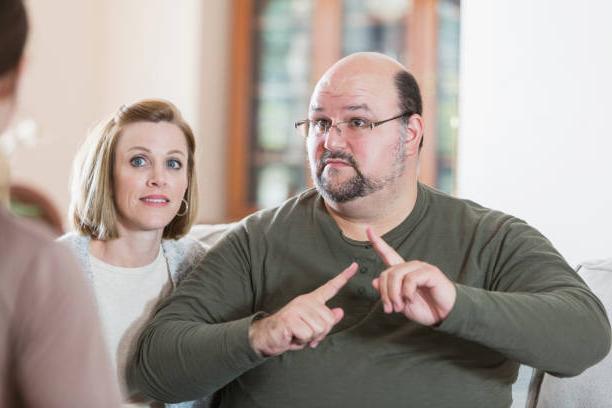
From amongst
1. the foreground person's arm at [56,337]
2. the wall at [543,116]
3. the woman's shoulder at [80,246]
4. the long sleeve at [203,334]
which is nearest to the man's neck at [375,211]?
the long sleeve at [203,334]

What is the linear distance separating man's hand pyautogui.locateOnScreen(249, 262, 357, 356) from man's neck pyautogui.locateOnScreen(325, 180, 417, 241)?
1.10 feet

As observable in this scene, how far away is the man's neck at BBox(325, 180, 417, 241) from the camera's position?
1876mm

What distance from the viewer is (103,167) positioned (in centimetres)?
194

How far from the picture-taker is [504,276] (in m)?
1.75

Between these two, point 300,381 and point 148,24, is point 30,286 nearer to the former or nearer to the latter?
point 300,381

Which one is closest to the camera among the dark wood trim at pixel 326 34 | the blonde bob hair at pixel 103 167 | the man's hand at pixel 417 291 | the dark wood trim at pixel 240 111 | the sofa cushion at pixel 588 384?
the man's hand at pixel 417 291

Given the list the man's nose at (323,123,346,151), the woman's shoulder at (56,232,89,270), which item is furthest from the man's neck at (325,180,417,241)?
the woman's shoulder at (56,232,89,270)

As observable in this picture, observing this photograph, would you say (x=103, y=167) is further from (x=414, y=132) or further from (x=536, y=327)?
(x=536, y=327)

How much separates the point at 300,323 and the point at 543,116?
1509 millimetres

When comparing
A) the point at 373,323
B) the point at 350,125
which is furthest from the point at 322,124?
the point at 373,323

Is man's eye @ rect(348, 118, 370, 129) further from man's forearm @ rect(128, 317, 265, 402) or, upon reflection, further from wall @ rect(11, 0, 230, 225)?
wall @ rect(11, 0, 230, 225)

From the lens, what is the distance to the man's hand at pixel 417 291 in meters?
1.47

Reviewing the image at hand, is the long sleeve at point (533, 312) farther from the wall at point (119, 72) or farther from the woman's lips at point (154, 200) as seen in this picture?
the wall at point (119, 72)

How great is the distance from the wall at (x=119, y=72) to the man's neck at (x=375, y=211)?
3526 mm
